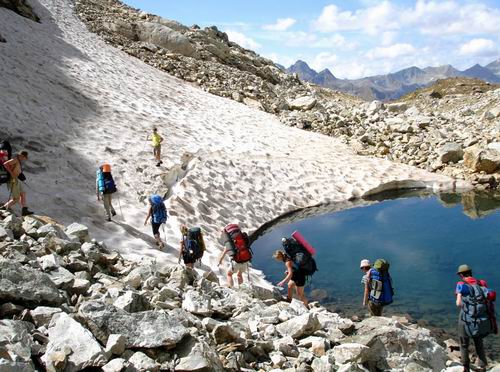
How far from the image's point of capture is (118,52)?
37125 millimetres

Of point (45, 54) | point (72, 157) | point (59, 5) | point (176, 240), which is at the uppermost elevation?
point (59, 5)

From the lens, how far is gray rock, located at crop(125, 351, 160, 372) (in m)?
5.95

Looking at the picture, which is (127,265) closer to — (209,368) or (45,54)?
(209,368)

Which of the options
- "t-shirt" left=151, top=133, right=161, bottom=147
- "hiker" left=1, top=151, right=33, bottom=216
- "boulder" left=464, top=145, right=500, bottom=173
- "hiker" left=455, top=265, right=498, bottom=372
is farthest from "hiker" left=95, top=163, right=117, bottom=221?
"boulder" left=464, top=145, right=500, bottom=173

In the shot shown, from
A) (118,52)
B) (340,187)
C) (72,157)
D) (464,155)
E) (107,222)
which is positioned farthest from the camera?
(118,52)

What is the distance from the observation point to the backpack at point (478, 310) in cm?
898

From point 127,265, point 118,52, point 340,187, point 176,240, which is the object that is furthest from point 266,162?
point 118,52

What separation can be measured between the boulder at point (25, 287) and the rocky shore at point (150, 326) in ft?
0.05

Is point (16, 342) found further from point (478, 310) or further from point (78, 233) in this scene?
point (478, 310)

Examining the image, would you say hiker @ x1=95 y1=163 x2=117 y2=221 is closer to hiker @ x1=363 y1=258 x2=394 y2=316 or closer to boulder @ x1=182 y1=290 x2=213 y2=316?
boulder @ x1=182 y1=290 x2=213 y2=316

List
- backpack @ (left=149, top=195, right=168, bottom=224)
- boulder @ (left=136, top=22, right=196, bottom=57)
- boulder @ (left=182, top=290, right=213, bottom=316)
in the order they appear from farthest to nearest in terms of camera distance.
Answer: boulder @ (left=136, top=22, right=196, bottom=57), backpack @ (left=149, top=195, right=168, bottom=224), boulder @ (left=182, top=290, right=213, bottom=316)

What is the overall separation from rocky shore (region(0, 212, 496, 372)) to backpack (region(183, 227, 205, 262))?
1591 mm

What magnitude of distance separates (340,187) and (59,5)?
32341mm

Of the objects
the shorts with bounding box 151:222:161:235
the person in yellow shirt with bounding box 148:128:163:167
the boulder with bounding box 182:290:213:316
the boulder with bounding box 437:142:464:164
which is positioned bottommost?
the shorts with bounding box 151:222:161:235
